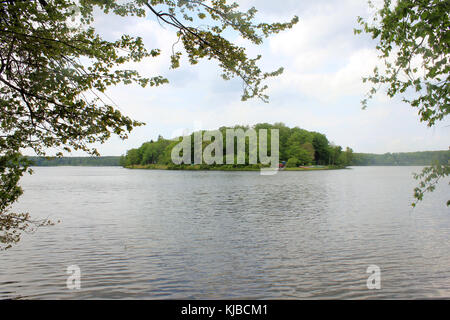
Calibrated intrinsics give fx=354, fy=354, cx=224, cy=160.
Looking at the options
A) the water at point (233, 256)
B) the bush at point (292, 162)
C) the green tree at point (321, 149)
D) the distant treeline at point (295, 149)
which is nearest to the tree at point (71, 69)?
the water at point (233, 256)

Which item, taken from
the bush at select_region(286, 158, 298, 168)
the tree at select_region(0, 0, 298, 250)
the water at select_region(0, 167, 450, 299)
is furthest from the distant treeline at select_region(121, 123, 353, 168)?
the tree at select_region(0, 0, 298, 250)

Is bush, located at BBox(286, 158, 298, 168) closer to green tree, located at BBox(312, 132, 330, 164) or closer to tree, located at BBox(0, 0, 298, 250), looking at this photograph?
green tree, located at BBox(312, 132, 330, 164)

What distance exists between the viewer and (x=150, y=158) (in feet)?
605

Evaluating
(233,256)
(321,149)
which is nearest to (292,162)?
(321,149)

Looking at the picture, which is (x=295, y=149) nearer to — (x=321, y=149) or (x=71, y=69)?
(x=321, y=149)

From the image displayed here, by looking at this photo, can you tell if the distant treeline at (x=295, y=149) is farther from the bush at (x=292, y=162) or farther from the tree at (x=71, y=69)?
the tree at (x=71, y=69)

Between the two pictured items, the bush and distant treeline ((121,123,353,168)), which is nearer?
the bush

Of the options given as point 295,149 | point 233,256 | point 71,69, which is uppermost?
point 295,149

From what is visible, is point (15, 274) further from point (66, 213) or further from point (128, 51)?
point (66, 213)

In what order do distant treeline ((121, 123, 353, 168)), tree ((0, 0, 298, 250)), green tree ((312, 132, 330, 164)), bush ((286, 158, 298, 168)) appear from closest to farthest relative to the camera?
tree ((0, 0, 298, 250)) < bush ((286, 158, 298, 168)) < distant treeline ((121, 123, 353, 168)) < green tree ((312, 132, 330, 164))

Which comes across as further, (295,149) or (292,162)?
(295,149)

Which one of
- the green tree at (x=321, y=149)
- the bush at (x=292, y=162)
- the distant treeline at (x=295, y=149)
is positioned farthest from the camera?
the green tree at (x=321, y=149)

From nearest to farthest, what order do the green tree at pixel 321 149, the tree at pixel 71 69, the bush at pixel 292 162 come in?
the tree at pixel 71 69
the bush at pixel 292 162
the green tree at pixel 321 149
